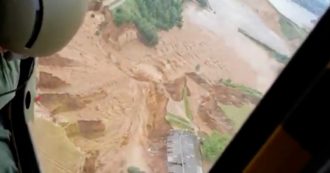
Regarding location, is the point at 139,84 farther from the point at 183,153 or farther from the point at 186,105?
the point at 183,153

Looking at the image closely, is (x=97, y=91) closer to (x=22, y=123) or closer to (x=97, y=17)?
(x=97, y=17)

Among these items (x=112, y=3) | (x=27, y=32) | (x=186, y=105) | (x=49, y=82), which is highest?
(x=27, y=32)

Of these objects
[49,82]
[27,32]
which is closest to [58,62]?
[49,82]

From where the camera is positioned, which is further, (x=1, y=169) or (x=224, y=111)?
(x=224, y=111)

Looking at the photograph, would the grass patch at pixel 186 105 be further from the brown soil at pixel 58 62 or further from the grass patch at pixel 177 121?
the brown soil at pixel 58 62

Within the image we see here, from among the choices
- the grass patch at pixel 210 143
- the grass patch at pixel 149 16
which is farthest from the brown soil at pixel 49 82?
the grass patch at pixel 210 143

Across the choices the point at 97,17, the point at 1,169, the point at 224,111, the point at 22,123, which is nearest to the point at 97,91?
the point at 97,17

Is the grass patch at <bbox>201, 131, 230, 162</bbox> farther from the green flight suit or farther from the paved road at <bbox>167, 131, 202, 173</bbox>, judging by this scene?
the green flight suit
